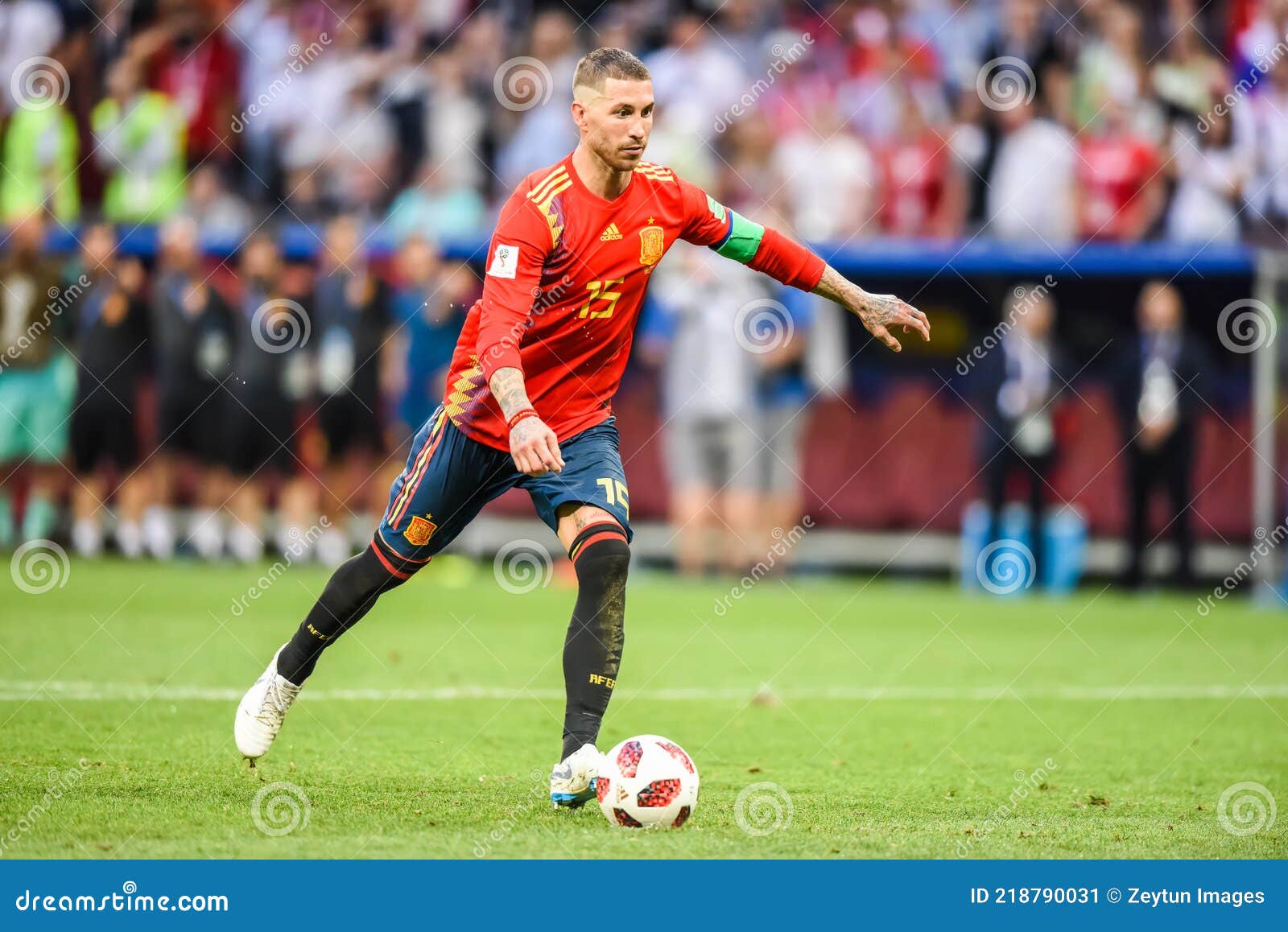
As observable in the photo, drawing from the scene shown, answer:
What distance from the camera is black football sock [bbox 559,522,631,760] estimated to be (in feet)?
21.6

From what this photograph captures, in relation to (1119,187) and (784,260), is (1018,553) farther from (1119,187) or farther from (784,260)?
(784,260)

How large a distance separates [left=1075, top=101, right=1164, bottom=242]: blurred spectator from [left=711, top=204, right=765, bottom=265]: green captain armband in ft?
33.5

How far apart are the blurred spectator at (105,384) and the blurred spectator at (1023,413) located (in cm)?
772

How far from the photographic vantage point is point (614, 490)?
6.81 metres

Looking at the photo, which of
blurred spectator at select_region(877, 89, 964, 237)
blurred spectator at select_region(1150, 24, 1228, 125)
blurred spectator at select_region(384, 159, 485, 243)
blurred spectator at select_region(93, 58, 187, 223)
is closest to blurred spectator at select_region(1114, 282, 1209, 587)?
blurred spectator at select_region(1150, 24, 1228, 125)

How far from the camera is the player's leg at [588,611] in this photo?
6.48 meters

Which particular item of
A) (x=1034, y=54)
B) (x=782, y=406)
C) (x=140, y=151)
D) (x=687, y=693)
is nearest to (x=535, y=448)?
(x=687, y=693)

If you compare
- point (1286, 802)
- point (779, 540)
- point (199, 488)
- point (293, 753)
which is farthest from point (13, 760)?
point (199, 488)

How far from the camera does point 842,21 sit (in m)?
18.9

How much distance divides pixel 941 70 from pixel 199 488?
27.6ft

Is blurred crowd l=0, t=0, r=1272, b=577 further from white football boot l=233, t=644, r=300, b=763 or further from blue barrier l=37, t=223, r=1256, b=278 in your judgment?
white football boot l=233, t=644, r=300, b=763

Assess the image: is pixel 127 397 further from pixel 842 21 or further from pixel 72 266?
pixel 842 21

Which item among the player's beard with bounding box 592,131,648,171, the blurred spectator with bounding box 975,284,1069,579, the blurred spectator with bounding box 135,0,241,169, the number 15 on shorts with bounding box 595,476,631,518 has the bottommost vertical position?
the number 15 on shorts with bounding box 595,476,631,518

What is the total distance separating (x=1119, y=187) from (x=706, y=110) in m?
3.81
